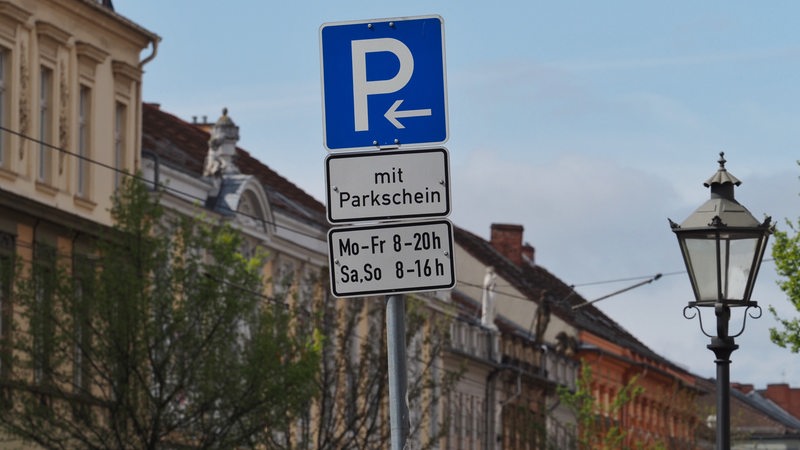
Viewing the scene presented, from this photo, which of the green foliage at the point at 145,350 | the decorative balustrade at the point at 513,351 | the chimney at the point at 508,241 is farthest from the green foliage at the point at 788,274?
the chimney at the point at 508,241

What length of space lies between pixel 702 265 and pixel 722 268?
13 cm

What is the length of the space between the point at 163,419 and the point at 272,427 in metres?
1.57

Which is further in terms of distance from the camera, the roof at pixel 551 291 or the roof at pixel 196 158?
the roof at pixel 551 291

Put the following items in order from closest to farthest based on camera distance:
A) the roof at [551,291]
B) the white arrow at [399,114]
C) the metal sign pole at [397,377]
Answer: the metal sign pole at [397,377], the white arrow at [399,114], the roof at [551,291]

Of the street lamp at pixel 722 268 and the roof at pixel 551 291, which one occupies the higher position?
the roof at pixel 551 291

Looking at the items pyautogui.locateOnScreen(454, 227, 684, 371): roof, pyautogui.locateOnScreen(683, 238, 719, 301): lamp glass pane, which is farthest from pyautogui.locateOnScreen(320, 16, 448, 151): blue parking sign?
pyautogui.locateOnScreen(454, 227, 684, 371): roof

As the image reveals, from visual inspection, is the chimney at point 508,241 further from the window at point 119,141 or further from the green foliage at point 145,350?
the green foliage at point 145,350

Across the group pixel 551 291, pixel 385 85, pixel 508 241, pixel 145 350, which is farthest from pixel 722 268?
pixel 508 241

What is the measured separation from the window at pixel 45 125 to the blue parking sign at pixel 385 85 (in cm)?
2971

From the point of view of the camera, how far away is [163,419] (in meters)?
30.0

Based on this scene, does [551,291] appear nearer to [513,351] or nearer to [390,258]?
[513,351]

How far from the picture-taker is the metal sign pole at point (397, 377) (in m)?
8.85

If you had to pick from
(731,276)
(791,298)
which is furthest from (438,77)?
(791,298)

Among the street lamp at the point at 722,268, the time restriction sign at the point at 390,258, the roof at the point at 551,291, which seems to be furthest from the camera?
the roof at the point at 551,291
